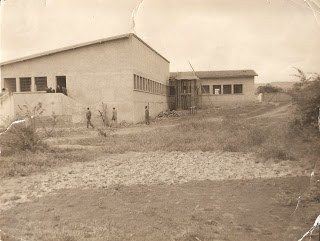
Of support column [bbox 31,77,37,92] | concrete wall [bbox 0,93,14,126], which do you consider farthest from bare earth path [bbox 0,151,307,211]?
support column [bbox 31,77,37,92]

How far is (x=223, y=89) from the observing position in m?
48.8

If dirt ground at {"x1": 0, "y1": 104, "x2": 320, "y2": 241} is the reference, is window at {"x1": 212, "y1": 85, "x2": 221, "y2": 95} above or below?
above

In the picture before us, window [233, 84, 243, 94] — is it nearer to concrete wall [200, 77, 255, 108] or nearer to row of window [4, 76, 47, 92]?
concrete wall [200, 77, 255, 108]

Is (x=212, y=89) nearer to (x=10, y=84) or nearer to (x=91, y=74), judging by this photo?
(x=91, y=74)

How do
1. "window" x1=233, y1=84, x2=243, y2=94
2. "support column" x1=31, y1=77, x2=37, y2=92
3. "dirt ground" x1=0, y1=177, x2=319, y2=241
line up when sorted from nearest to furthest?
"dirt ground" x1=0, y1=177, x2=319, y2=241, "support column" x1=31, y1=77, x2=37, y2=92, "window" x1=233, y1=84, x2=243, y2=94

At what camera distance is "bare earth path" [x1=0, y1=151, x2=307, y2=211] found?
31.7 ft

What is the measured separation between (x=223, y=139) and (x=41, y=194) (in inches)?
353

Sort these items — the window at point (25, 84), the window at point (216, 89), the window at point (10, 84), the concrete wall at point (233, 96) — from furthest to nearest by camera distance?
1. the window at point (216, 89)
2. the concrete wall at point (233, 96)
3. the window at point (10, 84)
4. the window at point (25, 84)

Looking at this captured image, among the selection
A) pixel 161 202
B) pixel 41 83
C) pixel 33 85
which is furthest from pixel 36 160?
pixel 41 83

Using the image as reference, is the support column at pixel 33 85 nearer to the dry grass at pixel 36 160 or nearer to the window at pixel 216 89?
the dry grass at pixel 36 160

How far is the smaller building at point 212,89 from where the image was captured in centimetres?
4547

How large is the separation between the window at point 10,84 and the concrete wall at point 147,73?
885cm

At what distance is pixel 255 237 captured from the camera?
248 inches

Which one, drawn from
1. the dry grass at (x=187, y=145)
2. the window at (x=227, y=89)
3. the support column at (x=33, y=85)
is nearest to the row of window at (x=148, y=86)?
the support column at (x=33, y=85)
